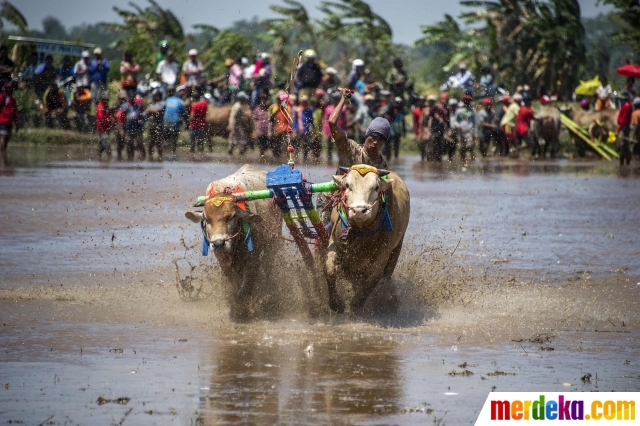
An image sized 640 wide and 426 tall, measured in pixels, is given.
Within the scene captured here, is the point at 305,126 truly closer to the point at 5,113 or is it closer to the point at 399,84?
the point at 399,84

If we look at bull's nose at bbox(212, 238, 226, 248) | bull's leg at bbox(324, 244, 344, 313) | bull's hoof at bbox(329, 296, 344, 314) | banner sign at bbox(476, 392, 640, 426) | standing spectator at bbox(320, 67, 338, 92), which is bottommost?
banner sign at bbox(476, 392, 640, 426)

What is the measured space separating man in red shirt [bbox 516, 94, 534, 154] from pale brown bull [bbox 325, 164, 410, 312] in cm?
2009

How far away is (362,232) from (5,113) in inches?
627

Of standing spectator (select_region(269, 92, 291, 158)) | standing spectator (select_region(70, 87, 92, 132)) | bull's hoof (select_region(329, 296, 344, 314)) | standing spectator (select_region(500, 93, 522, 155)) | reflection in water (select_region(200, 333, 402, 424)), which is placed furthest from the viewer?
standing spectator (select_region(500, 93, 522, 155))

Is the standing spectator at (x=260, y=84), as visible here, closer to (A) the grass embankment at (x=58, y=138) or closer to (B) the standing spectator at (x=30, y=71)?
(A) the grass embankment at (x=58, y=138)

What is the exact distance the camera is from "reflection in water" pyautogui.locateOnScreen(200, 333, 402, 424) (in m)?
5.82

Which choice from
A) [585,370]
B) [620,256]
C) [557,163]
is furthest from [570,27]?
[585,370]

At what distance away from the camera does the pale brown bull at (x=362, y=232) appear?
8.04 m

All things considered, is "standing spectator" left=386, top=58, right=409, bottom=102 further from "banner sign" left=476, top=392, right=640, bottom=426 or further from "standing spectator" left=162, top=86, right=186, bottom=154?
"banner sign" left=476, top=392, right=640, bottom=426

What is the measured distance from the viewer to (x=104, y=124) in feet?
78.4

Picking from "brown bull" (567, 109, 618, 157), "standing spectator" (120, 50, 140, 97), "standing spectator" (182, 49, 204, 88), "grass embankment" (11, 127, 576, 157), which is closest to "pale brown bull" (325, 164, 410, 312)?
"standing spectator" (120, 50, 140, 97)

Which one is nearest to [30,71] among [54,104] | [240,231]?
[54,104]

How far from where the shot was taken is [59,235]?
12492 millimetres

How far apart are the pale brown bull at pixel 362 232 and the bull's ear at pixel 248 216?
59 centimetres
